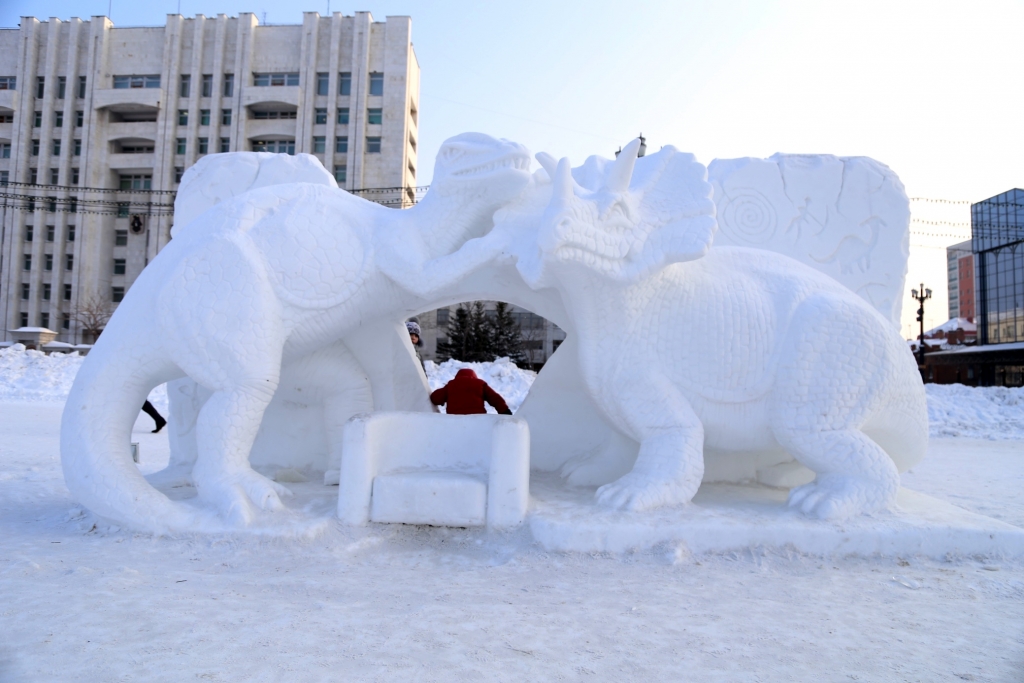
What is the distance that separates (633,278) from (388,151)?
26.2 meters

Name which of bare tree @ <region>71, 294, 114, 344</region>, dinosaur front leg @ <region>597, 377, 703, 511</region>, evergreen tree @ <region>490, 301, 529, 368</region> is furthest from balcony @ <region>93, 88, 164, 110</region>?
dinosaur front leg @ <region>597, 377, 703, 511</region>

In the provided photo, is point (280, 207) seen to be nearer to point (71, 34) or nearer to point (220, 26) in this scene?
point (220, 26)

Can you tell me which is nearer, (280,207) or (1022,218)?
(280,207)

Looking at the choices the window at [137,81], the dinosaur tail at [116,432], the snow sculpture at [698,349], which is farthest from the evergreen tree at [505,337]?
the window at [137,81]

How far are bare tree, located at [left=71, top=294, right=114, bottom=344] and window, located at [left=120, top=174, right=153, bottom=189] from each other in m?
5.05

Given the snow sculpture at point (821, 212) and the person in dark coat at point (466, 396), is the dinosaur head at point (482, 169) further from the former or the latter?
the snow sculpture at point (821, 212)

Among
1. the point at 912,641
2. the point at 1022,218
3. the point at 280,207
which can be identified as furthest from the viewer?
the point at 1022,218

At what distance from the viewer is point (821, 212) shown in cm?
426

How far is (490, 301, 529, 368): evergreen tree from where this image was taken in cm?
2131

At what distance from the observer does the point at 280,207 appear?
3.36 meters

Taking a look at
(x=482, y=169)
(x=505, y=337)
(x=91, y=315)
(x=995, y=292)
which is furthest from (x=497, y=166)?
(x=995, y=292)

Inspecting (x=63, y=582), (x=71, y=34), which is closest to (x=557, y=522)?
(x=63, y=582)

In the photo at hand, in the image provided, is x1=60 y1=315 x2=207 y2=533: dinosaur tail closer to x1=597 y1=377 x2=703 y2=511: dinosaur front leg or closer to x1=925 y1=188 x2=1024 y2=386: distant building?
x1=597 y1=377 x2=703 y2=511: dinosaur front leg

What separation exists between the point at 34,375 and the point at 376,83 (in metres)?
19.7
